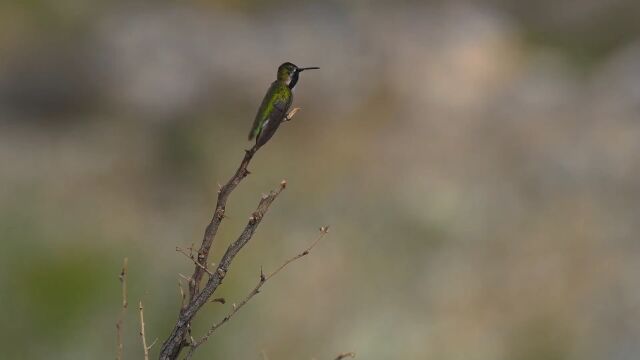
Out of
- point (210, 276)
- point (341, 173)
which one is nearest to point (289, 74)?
point (210, 276)

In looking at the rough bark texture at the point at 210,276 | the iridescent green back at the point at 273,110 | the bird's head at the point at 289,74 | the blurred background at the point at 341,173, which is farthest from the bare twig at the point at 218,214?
the blurred background at the point at 341,173

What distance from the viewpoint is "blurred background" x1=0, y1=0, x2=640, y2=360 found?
447 inches

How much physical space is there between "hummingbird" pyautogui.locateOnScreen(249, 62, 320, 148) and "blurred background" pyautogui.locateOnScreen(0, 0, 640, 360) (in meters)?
7.05

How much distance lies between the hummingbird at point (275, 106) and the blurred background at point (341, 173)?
705cm

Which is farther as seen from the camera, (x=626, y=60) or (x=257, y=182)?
(x=626, y=60)

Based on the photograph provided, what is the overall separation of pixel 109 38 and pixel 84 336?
300 inches

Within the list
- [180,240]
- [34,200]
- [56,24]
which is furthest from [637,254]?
[56,24]

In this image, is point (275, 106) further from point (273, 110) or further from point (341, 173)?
point (341, 173)

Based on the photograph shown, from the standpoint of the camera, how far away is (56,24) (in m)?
16.4

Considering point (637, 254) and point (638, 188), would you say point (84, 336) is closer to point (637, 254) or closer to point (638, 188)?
point (637, 254)

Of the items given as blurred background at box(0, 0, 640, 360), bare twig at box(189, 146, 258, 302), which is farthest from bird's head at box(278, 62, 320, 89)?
blurred background at box(0, 0, 640, 360)

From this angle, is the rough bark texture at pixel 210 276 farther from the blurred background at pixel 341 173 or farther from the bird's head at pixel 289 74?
the blurred background at pixel 341 173

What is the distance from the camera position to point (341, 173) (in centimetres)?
1390

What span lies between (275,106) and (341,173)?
35.1 feet
